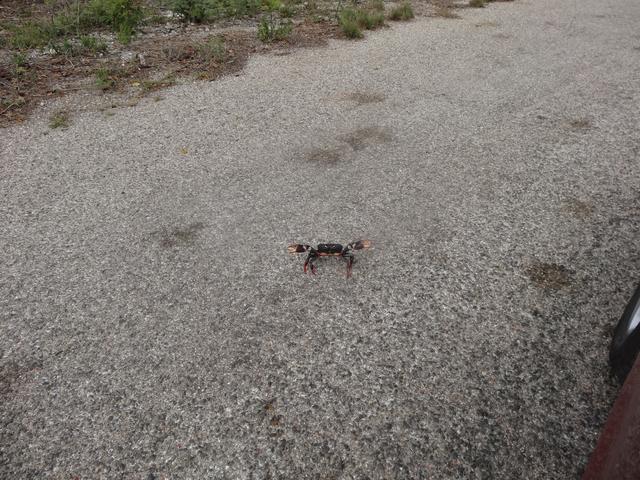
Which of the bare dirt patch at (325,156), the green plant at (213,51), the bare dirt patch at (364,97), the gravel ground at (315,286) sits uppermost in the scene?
the green plant at (213,51)

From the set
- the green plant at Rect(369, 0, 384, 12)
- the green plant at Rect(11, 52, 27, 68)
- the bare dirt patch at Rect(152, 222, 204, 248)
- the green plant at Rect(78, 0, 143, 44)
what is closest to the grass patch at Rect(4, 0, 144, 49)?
the green plant at Rect(78, 0, 143, 44)

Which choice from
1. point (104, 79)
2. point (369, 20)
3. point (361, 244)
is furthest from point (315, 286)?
point (369, 20)

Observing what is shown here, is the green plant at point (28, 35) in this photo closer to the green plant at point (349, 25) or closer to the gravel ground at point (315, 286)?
the gravel ground at point (315, 286)

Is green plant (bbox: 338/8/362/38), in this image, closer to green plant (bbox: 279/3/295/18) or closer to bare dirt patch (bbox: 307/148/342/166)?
green plant (bbox: 279/3/295/18)

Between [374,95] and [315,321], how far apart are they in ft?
12.7

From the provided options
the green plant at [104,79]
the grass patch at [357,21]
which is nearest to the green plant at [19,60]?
the green plant at [104,79]

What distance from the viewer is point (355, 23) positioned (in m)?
7.93

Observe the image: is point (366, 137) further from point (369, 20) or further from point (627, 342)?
point (369, 20)

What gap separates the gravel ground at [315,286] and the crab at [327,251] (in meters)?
0.09

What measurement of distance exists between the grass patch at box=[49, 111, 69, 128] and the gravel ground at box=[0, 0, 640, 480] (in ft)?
0.37

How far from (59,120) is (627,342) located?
5.68m

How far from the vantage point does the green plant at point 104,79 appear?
19.3 feet

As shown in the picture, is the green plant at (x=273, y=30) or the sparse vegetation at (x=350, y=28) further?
the sparse vegetation at (x=350, y=28)

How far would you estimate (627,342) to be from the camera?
2.30 metres
